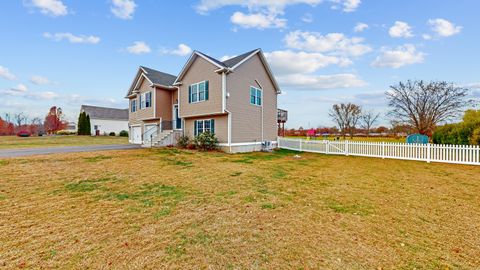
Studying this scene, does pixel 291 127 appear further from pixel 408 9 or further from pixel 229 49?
pixel 408 9

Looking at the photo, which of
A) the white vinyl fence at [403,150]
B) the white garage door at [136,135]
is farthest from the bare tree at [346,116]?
the white garage door at [136,135]

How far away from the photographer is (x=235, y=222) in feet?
13.3

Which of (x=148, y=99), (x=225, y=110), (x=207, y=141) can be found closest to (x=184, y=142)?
(x=207, y=141)

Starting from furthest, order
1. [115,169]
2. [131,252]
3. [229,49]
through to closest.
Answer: [229,49]
[115,169]
[131,252]

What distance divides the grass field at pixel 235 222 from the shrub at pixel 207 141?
8007 mm

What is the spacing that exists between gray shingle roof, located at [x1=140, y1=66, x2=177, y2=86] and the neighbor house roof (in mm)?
34147

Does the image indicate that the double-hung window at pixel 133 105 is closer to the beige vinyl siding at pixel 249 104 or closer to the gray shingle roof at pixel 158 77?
the gray shingle roof at pixel 158 77

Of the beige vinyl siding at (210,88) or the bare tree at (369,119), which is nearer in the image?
the beige vinyl siding at (210,88)

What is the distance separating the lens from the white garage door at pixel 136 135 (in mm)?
24045

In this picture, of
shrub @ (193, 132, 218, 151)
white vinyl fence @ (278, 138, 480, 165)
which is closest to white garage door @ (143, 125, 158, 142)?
shrub @ (193, 132, 218, 151)

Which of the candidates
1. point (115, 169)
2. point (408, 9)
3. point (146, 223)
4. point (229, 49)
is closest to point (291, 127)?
point (229, 49)

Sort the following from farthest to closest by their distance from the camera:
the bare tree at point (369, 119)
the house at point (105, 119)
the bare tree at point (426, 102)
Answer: the house at point (105, 119) < the bare tree at point (369, 119) < the bare tree at point (426, 102)

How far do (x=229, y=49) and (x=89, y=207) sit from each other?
19.7 meters

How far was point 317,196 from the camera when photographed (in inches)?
227
